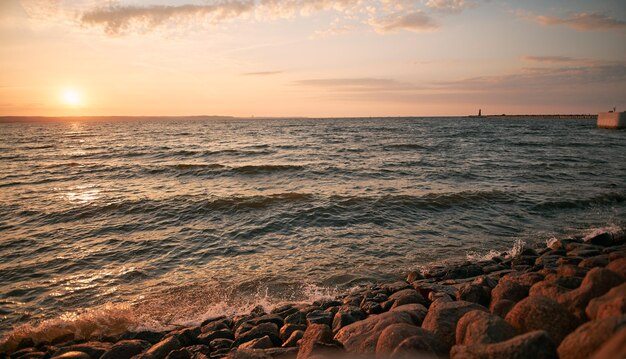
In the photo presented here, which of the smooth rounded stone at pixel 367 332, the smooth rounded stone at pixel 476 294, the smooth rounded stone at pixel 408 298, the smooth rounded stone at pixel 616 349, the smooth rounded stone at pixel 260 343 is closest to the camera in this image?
the smooth rounded stone at pixel 616 349

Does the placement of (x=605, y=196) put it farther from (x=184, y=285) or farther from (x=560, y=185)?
(x=184, y=285)

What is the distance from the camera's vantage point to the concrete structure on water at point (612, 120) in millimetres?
50406

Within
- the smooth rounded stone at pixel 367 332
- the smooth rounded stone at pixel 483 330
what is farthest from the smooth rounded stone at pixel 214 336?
the smooth rounded stone at pixel 483 330

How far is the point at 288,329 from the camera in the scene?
5.05 metres

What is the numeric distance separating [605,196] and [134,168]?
27449 millimetres

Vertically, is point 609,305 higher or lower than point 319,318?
higher

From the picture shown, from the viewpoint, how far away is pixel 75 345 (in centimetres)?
526

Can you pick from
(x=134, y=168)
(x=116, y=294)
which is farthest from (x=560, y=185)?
(x=134, y=168)

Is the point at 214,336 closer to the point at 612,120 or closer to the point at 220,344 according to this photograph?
the point at 220,344

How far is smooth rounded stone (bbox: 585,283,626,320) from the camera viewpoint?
9.47ft

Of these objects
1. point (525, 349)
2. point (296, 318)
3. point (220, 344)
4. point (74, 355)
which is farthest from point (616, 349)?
point (74, 355)

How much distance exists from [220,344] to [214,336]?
0.34m

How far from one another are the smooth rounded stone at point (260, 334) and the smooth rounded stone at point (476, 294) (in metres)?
2.95

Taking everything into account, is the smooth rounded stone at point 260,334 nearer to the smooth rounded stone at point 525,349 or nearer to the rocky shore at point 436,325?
the rocky shore at point 436,325
